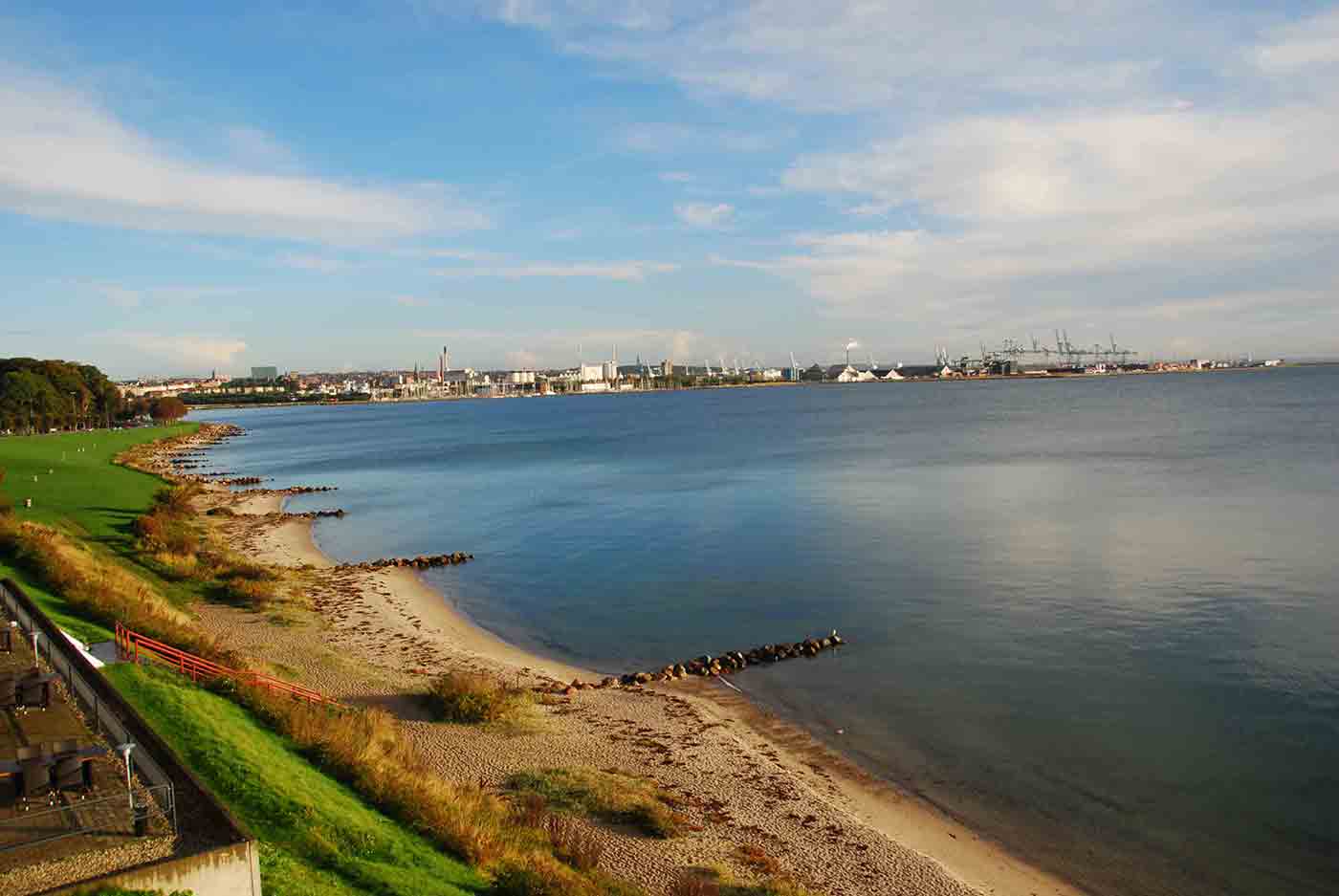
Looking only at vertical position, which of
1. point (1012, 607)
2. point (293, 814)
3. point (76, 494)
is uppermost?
point (76, 494)

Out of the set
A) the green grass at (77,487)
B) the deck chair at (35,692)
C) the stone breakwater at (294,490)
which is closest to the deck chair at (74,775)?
the deck chair at (35,692)

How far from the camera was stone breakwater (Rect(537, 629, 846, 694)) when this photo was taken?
22.0 m

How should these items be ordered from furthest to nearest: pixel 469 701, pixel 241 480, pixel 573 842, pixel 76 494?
1. pixel 241 480
2. pixel 76 494
3. pixel 469 701
4. pixel 573 842

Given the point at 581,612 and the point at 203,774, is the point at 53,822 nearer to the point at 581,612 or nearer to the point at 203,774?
the point at 203,774

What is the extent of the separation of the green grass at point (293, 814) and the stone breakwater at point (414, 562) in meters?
22.6

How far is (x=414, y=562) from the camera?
37.9m

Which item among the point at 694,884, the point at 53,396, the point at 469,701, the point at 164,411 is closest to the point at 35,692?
the point at 469,701

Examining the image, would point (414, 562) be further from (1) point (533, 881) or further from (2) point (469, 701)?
(1) point (533, 881)

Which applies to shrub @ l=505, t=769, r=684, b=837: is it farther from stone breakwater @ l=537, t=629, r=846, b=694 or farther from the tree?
the tree

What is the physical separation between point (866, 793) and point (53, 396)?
369ft

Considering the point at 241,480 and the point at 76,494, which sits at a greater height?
the point at 76,494

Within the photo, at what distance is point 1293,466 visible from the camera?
192 ft

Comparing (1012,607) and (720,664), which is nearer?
(720,664)

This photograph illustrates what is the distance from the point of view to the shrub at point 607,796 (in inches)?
549
